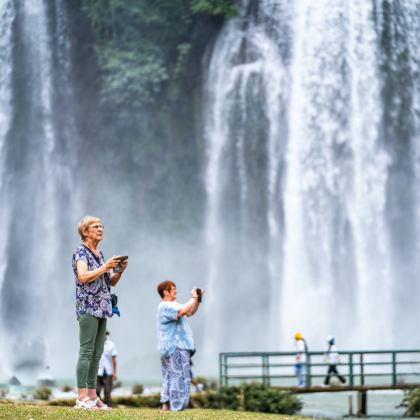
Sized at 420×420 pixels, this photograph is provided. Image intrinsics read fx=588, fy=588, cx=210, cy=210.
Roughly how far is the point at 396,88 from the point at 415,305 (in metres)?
8.68

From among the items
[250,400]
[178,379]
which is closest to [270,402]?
[250,400]

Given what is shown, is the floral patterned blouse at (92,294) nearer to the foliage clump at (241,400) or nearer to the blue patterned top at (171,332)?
the blue patterned top at (171,332)

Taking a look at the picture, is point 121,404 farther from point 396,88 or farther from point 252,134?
point 396,88

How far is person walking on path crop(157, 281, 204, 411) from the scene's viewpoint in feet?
18.6

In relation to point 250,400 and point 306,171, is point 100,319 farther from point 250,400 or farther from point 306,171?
point 306,171

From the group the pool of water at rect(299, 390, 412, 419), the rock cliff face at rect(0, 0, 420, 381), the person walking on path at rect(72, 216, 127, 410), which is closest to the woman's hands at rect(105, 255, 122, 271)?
the person walking on path at rect(72, 216, 127, 410)

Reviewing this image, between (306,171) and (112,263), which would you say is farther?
(306,171)

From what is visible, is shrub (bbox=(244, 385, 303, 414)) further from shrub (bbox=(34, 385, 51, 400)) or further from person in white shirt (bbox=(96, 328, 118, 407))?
shrub (bbox=(34, 385, 51, 400))

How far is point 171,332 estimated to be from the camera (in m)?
5.76

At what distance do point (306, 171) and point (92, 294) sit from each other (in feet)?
64.0

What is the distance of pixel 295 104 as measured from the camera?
24078mm

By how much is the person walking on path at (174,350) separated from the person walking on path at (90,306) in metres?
0.85

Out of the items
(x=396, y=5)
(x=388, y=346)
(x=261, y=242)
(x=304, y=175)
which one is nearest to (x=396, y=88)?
(x=396, y=5)

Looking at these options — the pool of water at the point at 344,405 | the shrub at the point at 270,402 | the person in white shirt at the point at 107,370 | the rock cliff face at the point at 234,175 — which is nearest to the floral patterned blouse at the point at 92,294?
the person in white shirt at the point at 107,370
